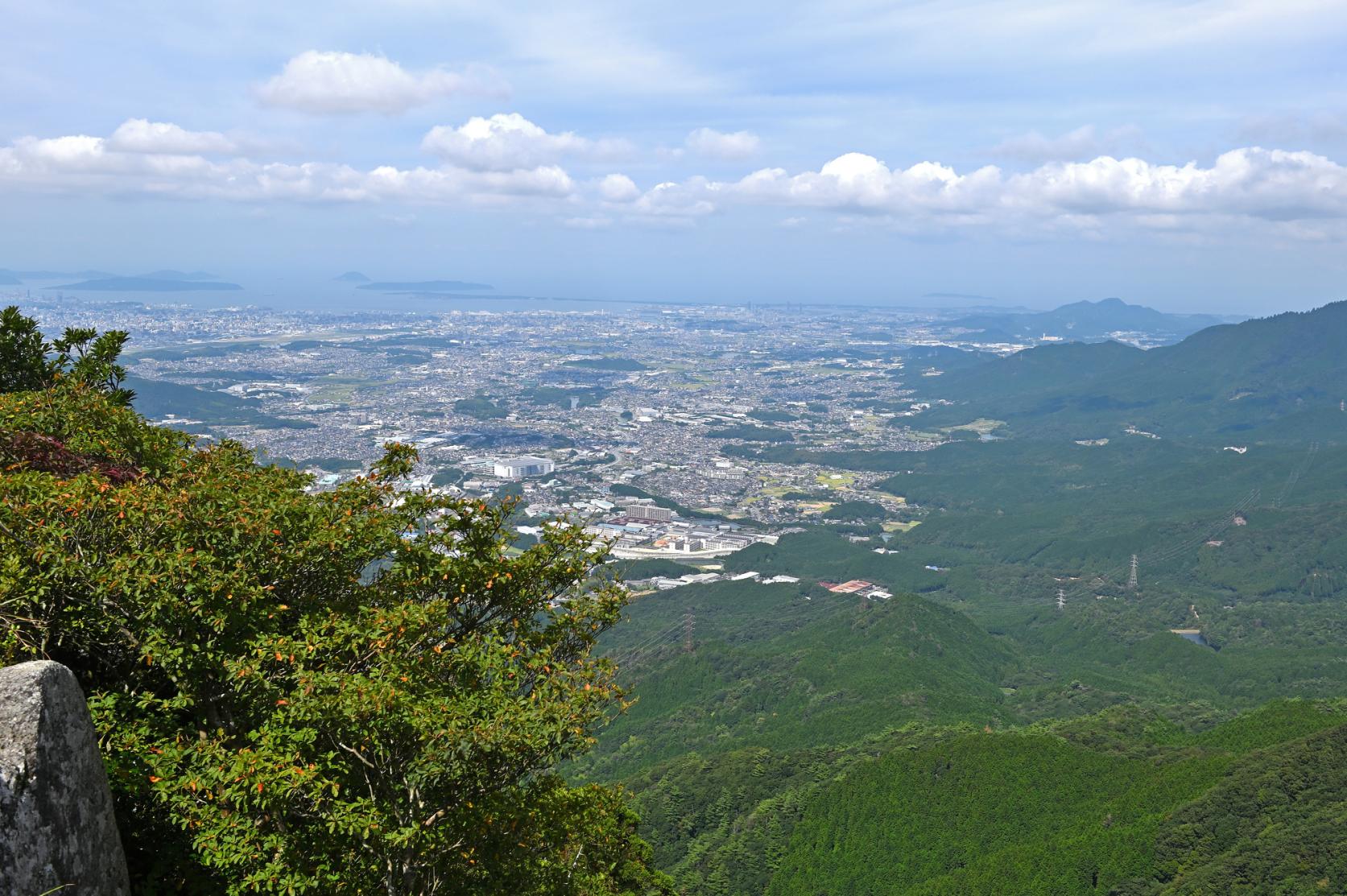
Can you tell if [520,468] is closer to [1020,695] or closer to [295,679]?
[1020,695]

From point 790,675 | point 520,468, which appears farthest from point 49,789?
point 520,468

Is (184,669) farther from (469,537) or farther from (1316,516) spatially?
(1316,516)

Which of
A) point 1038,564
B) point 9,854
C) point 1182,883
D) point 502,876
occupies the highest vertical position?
point 9,854

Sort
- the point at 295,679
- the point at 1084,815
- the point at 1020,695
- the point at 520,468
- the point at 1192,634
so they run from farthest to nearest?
the point at 520,468 → the point at 1192,634 → the point at 1020,695 → the point at 1084,815 → the point at 295,679

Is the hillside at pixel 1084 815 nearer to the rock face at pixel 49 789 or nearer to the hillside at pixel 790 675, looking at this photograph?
the hillside at pixel 790 675

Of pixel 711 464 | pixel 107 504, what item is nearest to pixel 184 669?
pixel 107 504

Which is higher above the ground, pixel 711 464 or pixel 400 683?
pixel 400 683

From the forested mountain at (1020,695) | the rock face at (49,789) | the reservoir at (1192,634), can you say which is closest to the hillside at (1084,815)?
the forested mountain at (1020,695)
